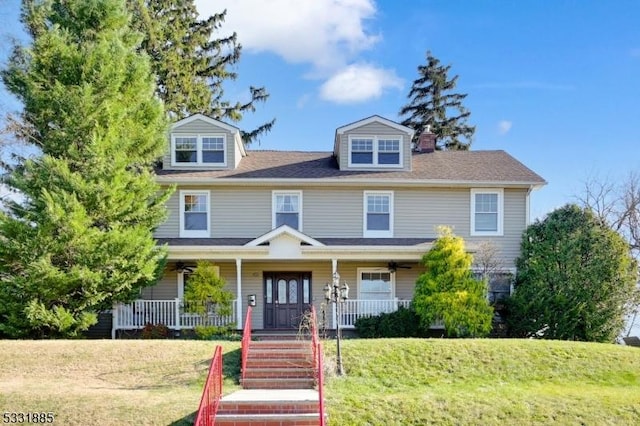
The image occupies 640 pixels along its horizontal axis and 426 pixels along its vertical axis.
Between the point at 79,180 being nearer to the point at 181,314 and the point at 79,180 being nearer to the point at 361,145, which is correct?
the point at 181,314

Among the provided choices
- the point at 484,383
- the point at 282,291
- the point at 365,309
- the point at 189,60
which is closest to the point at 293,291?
the point at 282,291

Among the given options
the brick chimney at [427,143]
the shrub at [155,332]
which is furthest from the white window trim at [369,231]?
the shrub at [155,332]

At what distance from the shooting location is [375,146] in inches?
813

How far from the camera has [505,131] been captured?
24500 millimetres

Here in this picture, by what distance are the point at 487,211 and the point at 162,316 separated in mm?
12334

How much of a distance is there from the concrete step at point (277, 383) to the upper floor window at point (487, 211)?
10250 mm

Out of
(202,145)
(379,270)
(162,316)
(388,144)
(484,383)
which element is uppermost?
(388,144)

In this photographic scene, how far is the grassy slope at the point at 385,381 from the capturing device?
10.3 metres

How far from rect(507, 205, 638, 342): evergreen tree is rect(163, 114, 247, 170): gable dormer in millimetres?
11595

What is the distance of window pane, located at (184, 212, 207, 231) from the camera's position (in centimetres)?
1975

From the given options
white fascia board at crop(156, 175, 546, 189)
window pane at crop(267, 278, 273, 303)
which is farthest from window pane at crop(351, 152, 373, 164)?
window pane at crop(267, 278, 273, 303)

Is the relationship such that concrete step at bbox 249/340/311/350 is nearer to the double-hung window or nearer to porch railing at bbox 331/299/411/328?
porch railing at bbox 331/299/411/328

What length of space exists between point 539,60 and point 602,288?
8160mm

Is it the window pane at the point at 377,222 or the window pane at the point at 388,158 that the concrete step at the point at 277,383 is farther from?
the window pane at the point at 388,158
